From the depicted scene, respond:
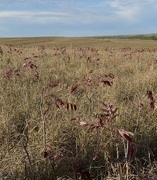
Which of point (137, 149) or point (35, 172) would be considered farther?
point (137, 149)

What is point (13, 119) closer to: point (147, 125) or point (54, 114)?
point (54, 114)

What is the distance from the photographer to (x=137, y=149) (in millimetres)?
3350

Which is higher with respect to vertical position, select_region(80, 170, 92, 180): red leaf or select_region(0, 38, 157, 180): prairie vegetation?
select_region(80, 170, 92, 180): red leaf

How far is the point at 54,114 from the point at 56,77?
2968mm

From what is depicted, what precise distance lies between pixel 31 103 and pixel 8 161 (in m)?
1.72

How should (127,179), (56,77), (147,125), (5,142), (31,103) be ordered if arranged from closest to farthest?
(127,179)
(5,142)
(147,125)
(31,103)
(56,77)

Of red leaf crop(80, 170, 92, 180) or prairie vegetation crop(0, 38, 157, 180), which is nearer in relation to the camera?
red leaf crop(80, 170, 92, 180)

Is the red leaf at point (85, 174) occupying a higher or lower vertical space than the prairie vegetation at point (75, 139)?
higher

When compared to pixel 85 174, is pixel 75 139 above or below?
below

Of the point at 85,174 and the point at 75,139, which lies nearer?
the point at 85,174

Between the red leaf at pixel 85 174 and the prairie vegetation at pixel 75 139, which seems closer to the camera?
the red leaf at pixel 85 174

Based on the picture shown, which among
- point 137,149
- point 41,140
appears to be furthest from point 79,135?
point 137,149

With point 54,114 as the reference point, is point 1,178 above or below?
below

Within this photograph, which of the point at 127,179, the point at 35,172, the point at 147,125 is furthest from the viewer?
the point at 147,125
